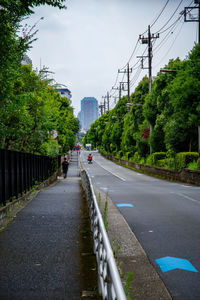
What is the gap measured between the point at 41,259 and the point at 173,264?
2006 millimetres

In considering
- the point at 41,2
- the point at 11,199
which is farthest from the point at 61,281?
the point at 11,199

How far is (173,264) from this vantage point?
16.0ft

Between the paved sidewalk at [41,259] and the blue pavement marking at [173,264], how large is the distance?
1.22 metres

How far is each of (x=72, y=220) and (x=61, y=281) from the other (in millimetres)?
4285

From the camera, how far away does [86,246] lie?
19.6 ft

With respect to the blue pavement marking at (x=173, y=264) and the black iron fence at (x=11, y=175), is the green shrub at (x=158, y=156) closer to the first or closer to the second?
the black iron fence at (x=11, y=175)

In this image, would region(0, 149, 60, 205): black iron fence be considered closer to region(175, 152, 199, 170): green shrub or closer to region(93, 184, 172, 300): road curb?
region(93, 184, 172, 300): road curb

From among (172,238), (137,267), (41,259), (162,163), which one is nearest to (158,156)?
(162,163)

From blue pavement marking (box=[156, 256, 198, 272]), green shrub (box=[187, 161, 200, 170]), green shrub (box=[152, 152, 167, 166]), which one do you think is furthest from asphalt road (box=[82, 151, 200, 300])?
green shrub (box=[152, 152, 167, 166])

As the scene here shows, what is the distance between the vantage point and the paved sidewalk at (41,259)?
3909mm

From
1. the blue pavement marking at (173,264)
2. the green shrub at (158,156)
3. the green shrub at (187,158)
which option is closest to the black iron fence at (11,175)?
the blue pavement marking at (173,264)

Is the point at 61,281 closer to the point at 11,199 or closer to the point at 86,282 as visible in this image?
the point at 86,282

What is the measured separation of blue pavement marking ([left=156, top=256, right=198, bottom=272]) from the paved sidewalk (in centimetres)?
122

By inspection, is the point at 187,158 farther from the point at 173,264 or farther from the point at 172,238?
the point at 173,264
